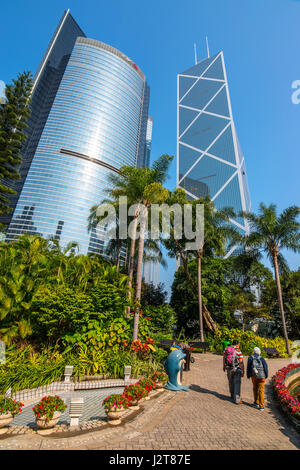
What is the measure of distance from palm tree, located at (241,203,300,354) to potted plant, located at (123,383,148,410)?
15.4 meters

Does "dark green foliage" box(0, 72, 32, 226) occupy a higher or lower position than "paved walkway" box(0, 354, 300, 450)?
higher

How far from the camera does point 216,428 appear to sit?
4184 millimetres

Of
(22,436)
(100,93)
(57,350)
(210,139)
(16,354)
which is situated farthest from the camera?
(210,139)

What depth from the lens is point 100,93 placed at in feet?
287

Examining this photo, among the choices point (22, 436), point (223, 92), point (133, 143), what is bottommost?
point (22, 436)

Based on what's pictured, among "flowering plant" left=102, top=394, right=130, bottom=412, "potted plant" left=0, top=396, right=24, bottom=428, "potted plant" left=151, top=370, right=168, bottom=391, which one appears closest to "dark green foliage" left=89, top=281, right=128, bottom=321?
"potted plant" left=151, top=370, right=168, bottom=391

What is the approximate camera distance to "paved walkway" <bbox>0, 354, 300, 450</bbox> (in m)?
3.44

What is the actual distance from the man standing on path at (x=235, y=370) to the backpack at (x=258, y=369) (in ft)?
1.35

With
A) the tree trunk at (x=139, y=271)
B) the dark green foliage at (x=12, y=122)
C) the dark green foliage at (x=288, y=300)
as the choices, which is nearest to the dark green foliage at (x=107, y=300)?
the tree trunk at (x=139, y=271)

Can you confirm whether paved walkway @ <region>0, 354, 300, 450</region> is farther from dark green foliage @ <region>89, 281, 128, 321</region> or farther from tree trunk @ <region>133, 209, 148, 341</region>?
dark green foliage @ <region>89, 281, 128, 321</region>
